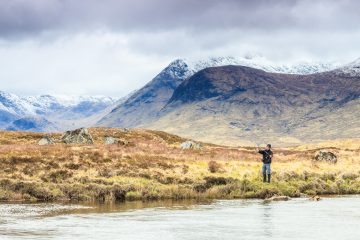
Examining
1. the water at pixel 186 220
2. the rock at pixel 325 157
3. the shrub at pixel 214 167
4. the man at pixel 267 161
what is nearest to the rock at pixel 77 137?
the shrub at pixel 214 167

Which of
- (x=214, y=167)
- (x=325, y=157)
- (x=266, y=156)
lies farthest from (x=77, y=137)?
(x=266, y=156)

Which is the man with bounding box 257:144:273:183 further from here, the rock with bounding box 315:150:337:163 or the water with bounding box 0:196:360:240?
the rock with bounding box 315:150:337:163

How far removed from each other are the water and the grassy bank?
13.5 feet

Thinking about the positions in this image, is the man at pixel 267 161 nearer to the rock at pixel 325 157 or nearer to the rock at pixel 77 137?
the rock at pixel 325 157

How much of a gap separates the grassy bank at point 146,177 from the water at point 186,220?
4.12 m

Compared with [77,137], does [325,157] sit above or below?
below

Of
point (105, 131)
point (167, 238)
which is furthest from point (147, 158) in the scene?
point (105, 131)

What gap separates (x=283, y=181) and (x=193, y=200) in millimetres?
10353

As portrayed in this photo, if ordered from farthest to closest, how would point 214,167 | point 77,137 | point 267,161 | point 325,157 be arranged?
point 77,137 → point 325,157 → point 214,167 → point 267,161

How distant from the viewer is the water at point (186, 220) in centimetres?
2597

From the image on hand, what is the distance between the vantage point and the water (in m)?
26.0

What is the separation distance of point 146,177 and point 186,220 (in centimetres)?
1711

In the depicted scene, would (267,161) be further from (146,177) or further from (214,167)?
(146,177)

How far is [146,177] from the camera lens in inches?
1889
